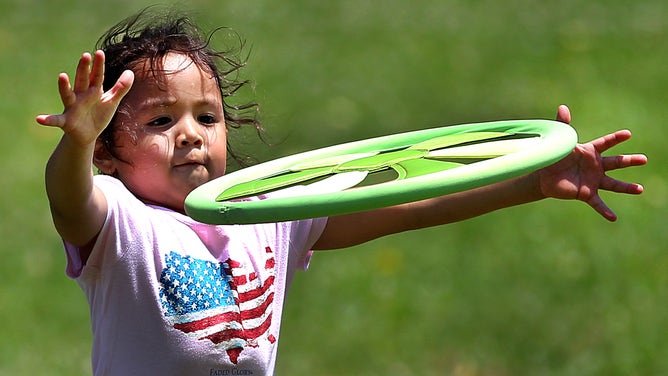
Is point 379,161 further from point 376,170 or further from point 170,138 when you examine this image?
point 170,138

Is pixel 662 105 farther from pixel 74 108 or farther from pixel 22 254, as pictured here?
pixel 74 108

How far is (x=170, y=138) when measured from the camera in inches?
107

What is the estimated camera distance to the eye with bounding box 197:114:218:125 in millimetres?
2791

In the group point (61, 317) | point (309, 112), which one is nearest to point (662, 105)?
point (309, 112)

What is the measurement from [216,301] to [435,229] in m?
2.74

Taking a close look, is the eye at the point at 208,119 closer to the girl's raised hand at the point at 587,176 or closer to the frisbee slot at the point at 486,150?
the frisbee slot at the point at 486,150

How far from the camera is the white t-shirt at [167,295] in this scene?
2564 millimetres

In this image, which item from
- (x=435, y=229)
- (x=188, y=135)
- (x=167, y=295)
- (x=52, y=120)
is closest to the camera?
(x=52, y=120)

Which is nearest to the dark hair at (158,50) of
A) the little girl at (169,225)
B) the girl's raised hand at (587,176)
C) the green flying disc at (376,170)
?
the little girl at (169,225)

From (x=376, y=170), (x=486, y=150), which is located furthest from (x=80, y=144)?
(x=486, y=150)

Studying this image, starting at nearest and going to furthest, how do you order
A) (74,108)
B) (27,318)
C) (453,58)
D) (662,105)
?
(74,108) < (27,318) < (662,105) < (453,58)

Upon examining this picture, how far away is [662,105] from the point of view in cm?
620

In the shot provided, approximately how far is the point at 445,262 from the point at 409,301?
0.26 m

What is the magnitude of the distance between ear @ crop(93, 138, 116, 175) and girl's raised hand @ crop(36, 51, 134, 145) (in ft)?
1.56
